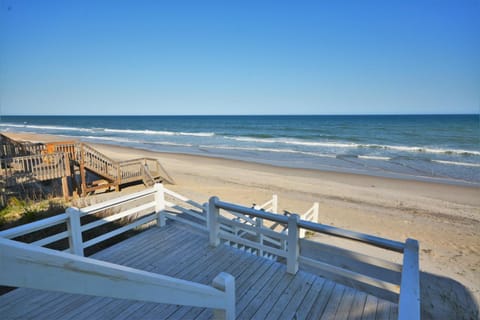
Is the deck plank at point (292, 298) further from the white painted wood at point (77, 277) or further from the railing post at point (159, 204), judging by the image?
the railing post at point (159, 204)

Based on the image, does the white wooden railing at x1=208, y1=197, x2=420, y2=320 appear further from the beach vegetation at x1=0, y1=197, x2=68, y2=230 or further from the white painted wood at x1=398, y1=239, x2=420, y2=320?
the beach vegetation at x1=0, y1=197, x2=68, y2=230

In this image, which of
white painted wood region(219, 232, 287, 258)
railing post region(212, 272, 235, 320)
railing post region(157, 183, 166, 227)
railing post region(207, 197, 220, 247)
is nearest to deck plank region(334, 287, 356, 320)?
white painted wood region(219, 232, 287, 258)

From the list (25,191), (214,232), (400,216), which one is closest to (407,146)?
(400,216)

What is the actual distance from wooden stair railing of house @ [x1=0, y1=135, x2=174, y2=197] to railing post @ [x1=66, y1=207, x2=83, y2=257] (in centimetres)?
606

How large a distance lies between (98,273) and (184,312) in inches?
92.6

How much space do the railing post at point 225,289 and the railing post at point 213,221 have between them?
2393 millimetres

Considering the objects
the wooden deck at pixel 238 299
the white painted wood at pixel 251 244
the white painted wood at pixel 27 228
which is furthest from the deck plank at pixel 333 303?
the white painted wood at pixel 27 228

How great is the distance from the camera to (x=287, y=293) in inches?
132

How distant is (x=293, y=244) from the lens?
11.8 ft

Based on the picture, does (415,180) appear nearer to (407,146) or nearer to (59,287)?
(407,146)

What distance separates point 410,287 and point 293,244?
1806 mm

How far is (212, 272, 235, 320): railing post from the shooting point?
6.02 ft

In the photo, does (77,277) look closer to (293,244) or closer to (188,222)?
(293,244)

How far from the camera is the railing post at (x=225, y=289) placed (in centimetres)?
183
